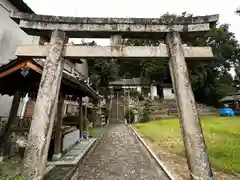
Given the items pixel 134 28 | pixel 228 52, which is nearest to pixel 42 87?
pixel 134 28

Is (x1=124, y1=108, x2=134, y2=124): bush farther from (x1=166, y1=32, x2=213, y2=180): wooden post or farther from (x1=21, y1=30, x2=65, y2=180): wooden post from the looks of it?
(x1=21, y1=30, x2=65, y2=180): wooden post

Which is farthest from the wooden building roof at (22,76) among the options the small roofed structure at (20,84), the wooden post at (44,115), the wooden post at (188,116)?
the wooden post at (188,116)

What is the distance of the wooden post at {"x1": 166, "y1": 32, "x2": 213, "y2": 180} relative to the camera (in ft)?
9.80

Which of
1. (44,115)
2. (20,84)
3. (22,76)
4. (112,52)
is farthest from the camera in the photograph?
(20,84)

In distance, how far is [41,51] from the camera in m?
3.72

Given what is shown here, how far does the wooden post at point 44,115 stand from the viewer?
299 centimetres

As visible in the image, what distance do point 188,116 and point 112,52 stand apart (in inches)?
87.6

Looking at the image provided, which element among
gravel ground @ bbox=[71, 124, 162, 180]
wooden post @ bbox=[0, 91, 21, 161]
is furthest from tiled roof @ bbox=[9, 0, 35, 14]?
gravel ground @ bbox=[71, 124, 162, 180]

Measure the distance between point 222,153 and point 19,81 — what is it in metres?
8.59

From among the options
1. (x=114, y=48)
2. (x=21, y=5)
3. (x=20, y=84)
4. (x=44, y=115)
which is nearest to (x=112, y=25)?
(x=114, y=48)

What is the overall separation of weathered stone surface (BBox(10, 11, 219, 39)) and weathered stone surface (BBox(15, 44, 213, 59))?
17.8 inches

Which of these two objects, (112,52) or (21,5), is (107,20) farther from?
(21,5)

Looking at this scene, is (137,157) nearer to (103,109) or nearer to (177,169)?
(177,169)

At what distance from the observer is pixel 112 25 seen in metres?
3.91
